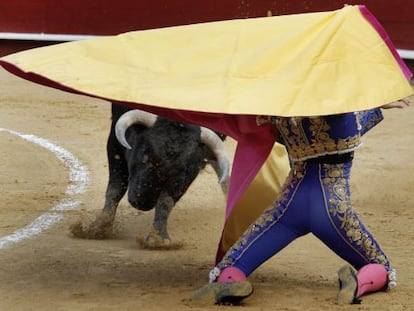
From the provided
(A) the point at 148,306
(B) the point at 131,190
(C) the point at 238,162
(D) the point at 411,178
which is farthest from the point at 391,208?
(A) the point at 148,306

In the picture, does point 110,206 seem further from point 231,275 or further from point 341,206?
point 341,206

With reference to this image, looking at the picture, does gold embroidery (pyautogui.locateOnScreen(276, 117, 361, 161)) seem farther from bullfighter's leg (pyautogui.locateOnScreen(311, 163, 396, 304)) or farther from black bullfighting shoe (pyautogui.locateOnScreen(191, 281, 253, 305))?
black bullfighting shoe (pyautogui.locateOnScreen(191, 281, 253, 305))

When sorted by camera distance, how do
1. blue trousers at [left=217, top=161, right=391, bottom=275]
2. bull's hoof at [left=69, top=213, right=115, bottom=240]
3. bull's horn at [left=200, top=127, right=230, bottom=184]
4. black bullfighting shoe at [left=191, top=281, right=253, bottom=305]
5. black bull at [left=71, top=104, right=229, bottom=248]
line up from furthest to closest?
bull's hoof at [left=69, top=213, right=115, bottom=240], bull's horn at [left=200, top=127, right=230, bottom=184], black bull at [left=71, top=104, right=229, bottom=248], blue trousers at [left=217, top=161, right=391, bottom=275], black bullfighting shoe at [left=191, top=281, right=253, bottom=305]

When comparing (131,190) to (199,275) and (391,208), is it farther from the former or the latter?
(391,208)

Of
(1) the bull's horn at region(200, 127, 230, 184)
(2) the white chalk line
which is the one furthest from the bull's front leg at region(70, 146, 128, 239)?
(1) the bull's horn at region(200, 127, 230, 184)

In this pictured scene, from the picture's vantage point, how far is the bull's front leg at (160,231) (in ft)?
14.8

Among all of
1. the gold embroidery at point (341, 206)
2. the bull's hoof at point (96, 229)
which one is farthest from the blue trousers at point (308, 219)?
the bull's hoof at point (96, 229)

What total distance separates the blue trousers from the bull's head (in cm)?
99

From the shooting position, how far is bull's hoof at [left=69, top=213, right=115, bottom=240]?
4750 mm

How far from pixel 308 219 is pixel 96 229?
1.47 meters

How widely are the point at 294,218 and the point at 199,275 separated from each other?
0.59 m

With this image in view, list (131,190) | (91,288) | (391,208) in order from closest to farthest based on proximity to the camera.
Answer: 1. (91,288)
2. (131,190)
3. (391,208)

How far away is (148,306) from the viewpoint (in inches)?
136

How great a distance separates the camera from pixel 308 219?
11.6ft
